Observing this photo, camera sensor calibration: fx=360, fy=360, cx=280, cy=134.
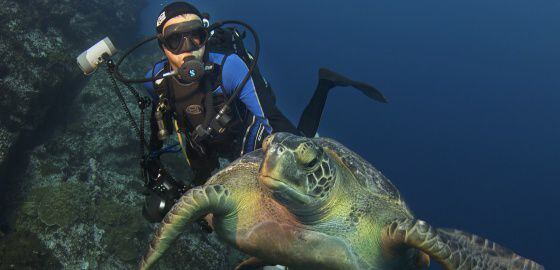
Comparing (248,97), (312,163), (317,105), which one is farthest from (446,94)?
(312,163)

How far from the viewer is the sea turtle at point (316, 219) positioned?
1.77m

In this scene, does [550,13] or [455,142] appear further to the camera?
[550,13]

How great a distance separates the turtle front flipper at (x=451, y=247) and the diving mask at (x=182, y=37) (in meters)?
2.00

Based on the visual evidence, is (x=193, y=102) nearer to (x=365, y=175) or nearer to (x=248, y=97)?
(x=248, y=97)

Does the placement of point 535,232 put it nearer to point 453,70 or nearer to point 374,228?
point 453,70

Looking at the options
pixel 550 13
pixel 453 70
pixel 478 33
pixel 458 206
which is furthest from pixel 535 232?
pixel 550 13

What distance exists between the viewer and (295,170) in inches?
66.1

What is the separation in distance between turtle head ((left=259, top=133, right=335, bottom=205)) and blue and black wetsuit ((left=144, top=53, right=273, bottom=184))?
3.76ft

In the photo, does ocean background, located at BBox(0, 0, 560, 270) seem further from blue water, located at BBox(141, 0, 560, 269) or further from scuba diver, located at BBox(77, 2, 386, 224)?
scuba diver, located at BBox(77, 2, 386, 224)

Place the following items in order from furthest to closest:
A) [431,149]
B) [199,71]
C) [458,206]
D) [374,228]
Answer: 1. [431,149]
2. [458,206]
3. [199,71]
4. [374,228]

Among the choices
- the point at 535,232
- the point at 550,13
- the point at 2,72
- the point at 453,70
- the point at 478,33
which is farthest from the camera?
the point at 550,13

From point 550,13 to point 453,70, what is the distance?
145 feet

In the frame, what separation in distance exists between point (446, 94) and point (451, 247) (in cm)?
6581

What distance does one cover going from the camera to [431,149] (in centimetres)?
4509
